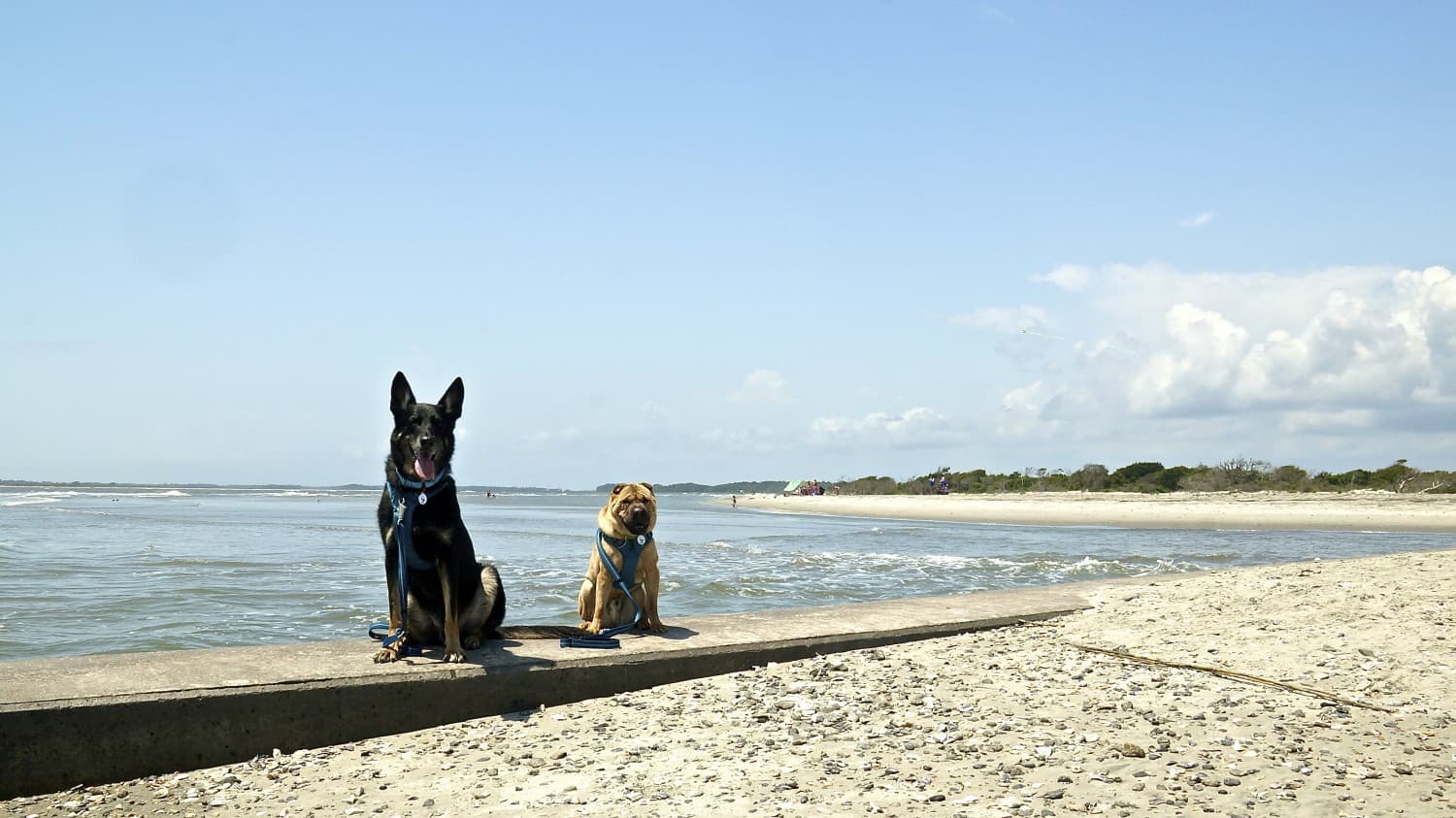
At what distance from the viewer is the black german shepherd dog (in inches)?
209

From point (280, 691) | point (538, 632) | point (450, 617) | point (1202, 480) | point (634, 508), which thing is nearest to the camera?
point (280, 691)

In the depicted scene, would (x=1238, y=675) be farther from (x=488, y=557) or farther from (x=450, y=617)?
(x=488, y=557)

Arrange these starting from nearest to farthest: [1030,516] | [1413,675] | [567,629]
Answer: [1413,675] < [567,629] < [1030,516]

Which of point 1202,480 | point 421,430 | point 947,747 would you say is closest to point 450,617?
point 421,430

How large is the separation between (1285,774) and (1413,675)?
1.98 m

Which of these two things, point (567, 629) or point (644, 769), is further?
point (567, 629)

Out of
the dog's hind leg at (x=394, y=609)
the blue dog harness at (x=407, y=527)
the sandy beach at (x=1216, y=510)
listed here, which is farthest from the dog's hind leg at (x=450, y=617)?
the sandy beach at (x=1216, y=510)

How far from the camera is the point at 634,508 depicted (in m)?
6.25

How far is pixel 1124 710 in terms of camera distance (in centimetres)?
478

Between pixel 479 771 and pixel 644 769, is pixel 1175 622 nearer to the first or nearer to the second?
pixel 644 769

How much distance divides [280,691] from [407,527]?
101cm

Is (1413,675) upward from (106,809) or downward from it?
upward

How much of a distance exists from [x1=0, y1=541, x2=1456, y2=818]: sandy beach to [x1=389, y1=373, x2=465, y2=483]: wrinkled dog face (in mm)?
1390

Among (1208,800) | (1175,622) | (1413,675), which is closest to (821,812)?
(1208,800)
